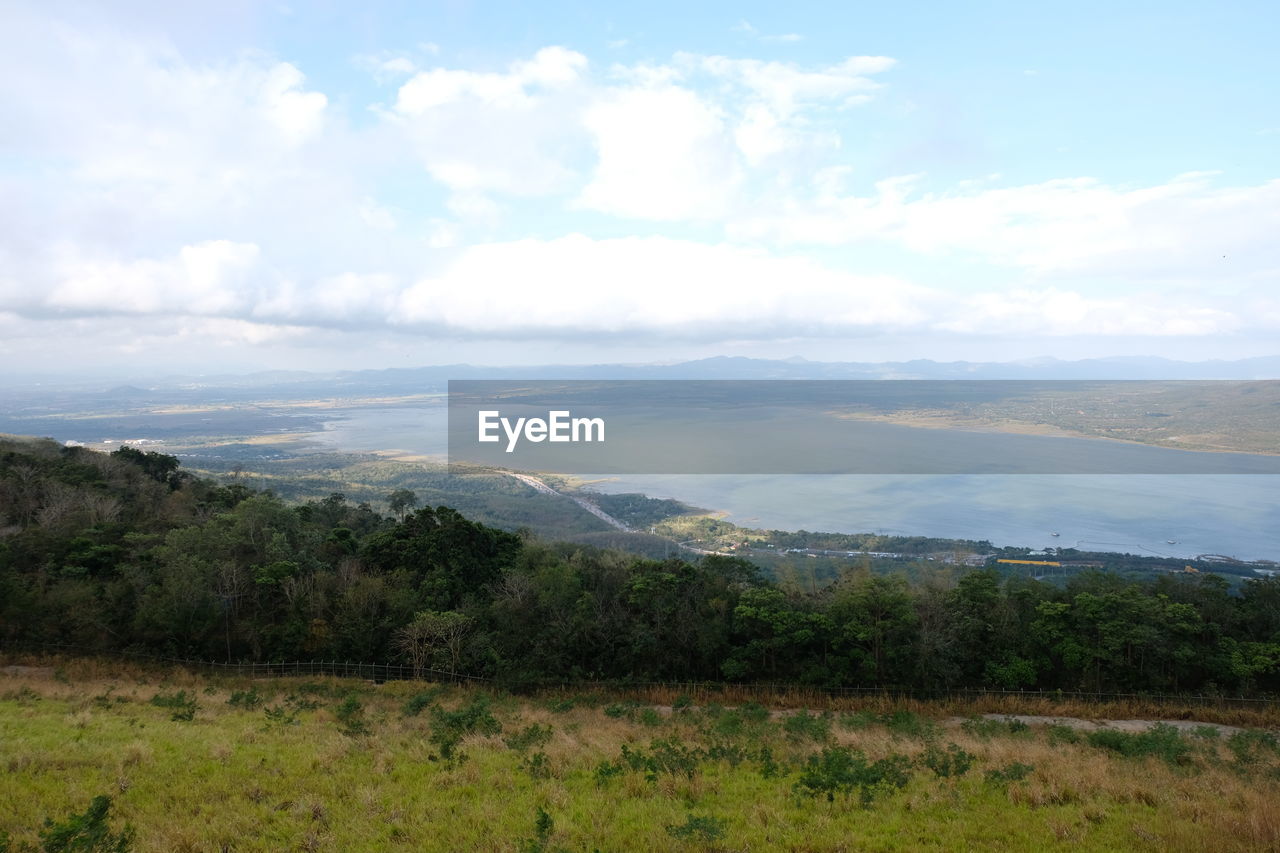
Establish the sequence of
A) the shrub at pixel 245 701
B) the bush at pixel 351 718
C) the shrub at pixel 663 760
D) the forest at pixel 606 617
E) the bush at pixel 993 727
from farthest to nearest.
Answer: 1. the forest at pixel 606 617
2. the shrub at pixel 245 701
3. the bush at pixel 993 727
4. the bush at pixel 351 718
5. the shrub at pixel 663 760

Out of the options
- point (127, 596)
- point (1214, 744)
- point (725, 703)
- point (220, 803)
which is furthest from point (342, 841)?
point (127, 596)

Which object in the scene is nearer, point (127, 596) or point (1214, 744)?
point (1214, 744)

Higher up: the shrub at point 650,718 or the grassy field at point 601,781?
the grassy field at point 601,781

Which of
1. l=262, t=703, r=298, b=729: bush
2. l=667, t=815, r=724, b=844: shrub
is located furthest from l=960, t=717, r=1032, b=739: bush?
l=262, t=703, r=298, b=729: bush

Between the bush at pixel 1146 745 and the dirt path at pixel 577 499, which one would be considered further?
the dirt path at pixel 577 499

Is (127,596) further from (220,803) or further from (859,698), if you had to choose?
(859,698)

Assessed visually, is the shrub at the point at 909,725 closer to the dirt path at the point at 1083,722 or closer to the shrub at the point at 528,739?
the dirt path at the point at 1083,722

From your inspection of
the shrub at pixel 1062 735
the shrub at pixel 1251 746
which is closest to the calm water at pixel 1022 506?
the shrub at pixel 1251 746
